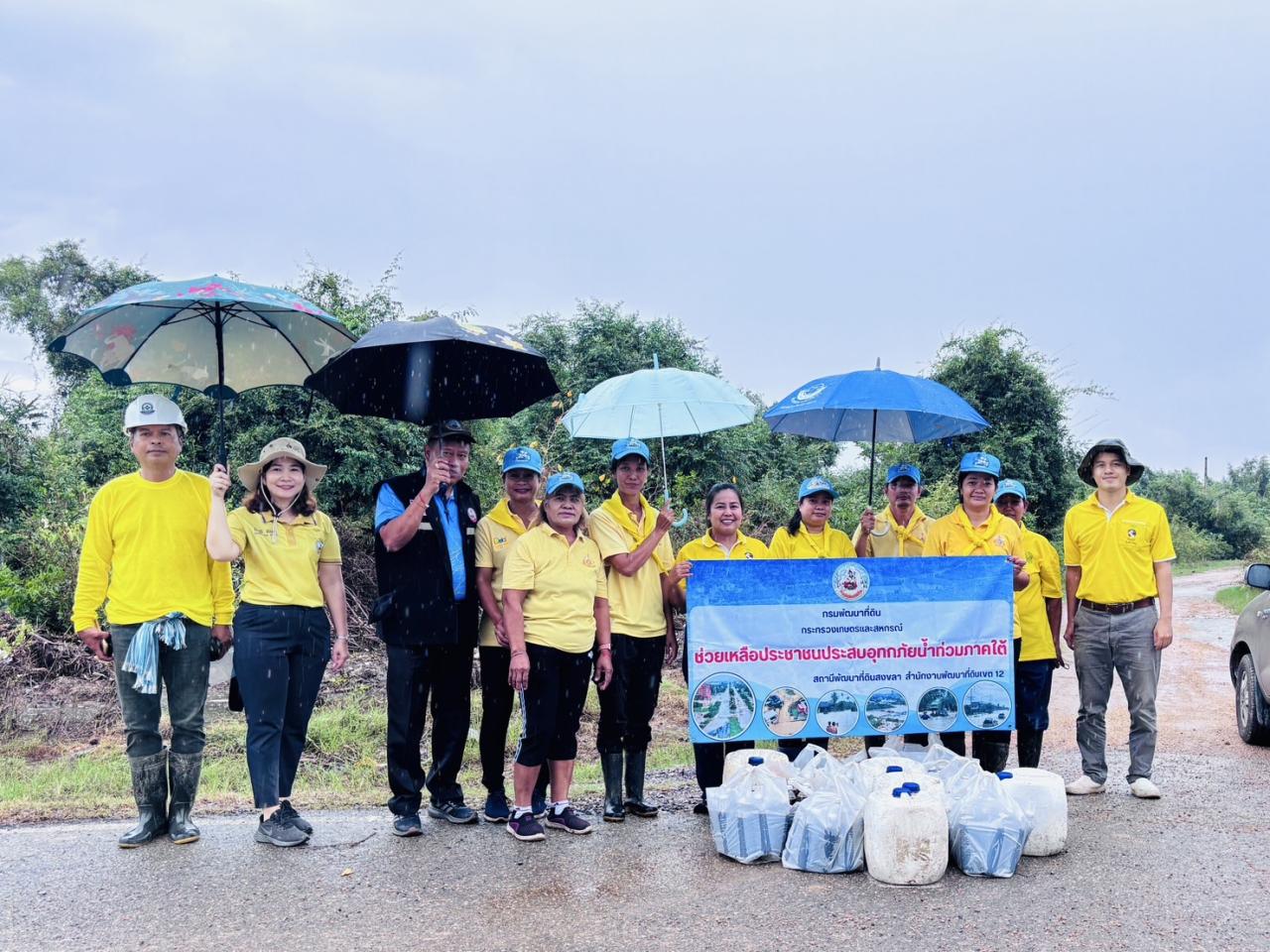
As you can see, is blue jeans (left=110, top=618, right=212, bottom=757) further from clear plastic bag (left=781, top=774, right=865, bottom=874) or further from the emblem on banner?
the emblem on banner

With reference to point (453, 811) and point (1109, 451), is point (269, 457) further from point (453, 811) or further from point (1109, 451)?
point (1109, 451)

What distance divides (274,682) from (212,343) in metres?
1.85

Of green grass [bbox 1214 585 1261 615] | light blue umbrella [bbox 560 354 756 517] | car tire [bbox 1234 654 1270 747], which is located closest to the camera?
light blue umbrella [bbox 560 354 756 517]

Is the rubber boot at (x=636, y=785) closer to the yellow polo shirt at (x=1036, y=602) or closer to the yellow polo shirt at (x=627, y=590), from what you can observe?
the yellow polo shirt at (x=627, y=590)

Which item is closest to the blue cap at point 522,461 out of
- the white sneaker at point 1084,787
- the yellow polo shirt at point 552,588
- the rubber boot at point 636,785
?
the yellow polo shirt at point 552,588

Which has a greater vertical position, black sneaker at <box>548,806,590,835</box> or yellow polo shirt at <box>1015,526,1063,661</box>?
yellow polo shirt at <box>1015,526,1063,661</box>

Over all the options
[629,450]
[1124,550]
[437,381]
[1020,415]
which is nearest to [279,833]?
[437,381]

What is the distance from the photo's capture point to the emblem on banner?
5.58 meters

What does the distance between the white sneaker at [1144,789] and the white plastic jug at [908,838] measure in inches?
80.9

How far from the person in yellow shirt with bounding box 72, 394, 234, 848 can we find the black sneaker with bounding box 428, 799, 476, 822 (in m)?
1.15

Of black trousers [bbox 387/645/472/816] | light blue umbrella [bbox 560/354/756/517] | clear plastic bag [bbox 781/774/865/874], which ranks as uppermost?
light blue umbrella [bbox 560/354/756/517]

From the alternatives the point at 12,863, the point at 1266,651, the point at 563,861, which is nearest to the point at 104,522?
the point at 12,863

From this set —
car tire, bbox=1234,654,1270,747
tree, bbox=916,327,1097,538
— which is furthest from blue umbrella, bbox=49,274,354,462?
tree, bbox=916,327,1097,538

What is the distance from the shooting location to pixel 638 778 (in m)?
5.68
